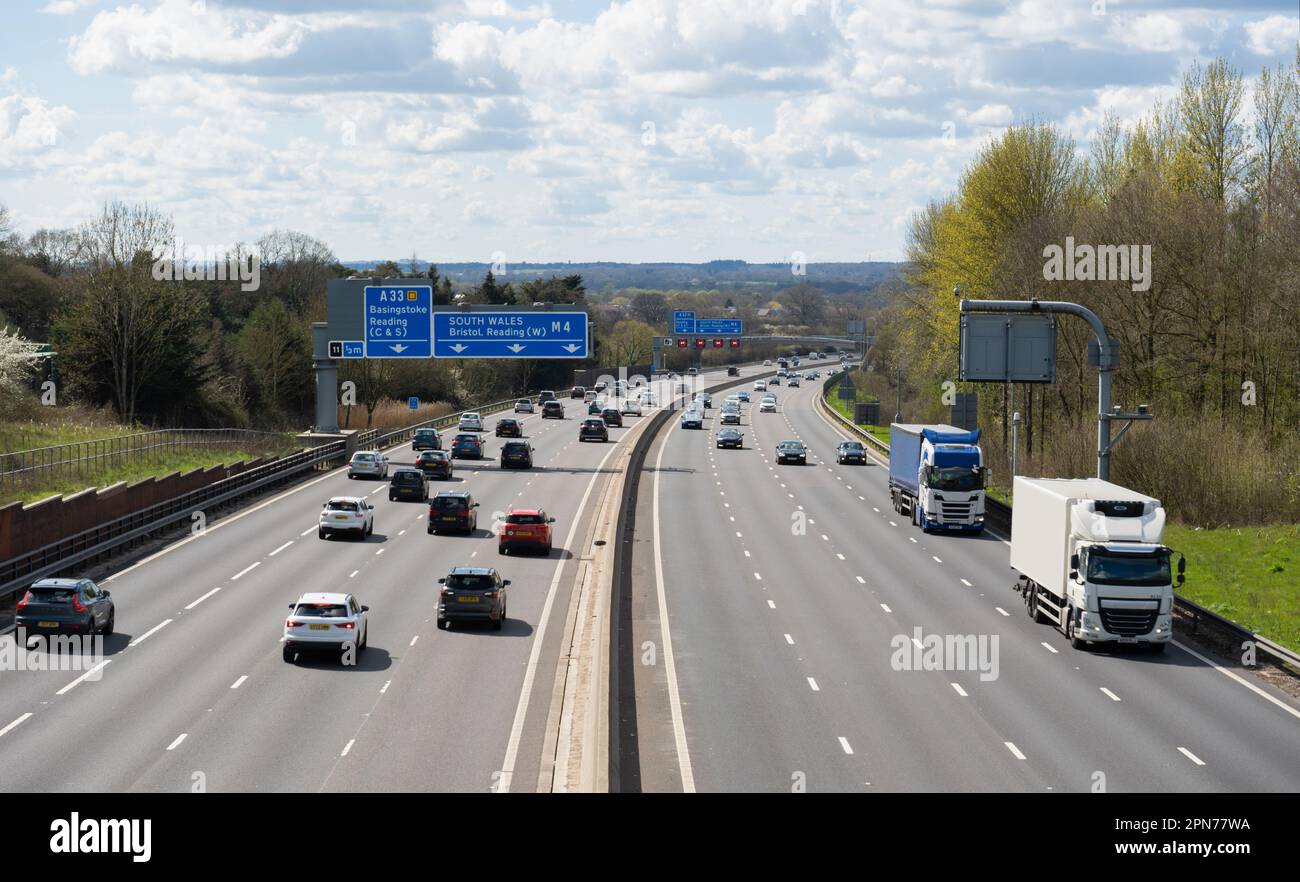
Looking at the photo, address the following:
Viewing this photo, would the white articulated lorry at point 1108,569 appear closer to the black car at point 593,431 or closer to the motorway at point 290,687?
the motorway at point 290,687

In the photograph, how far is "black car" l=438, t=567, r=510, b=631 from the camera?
31.6 meters

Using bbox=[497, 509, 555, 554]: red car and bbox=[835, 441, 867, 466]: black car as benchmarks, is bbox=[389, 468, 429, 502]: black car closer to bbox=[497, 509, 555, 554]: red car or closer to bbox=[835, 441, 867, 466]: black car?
bbox=[497, 509, 555, 554]: red car

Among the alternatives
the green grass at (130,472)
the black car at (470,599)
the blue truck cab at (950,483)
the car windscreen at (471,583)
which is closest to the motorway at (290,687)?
the black car at (470,599)

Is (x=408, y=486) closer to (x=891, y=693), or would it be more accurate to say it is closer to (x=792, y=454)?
(x=792, y=454)

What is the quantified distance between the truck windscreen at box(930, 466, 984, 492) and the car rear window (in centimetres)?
2636

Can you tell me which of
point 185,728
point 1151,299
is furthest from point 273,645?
point 1151,299

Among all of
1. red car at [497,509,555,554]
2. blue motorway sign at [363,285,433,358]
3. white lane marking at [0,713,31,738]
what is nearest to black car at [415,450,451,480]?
blue motorway sign at [363,285,433,358]

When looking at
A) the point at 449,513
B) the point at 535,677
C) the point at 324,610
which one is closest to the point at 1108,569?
the point at 535,677

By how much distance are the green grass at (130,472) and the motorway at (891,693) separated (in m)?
19.5

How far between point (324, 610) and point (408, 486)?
2802 centimetres

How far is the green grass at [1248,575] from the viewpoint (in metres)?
33.7

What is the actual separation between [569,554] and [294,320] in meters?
72.1

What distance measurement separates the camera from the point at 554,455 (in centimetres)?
7812

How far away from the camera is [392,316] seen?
7394 centimetres
